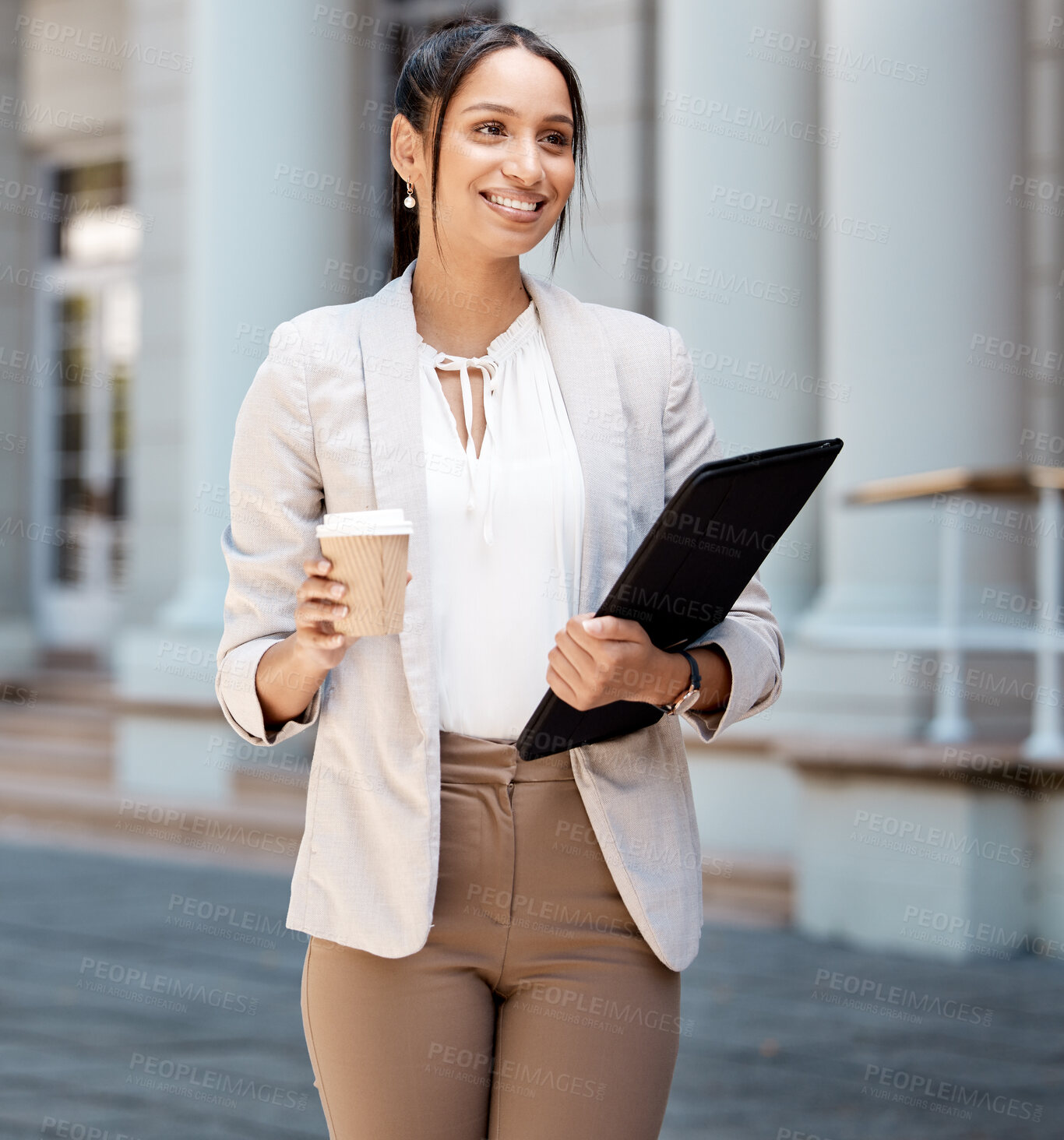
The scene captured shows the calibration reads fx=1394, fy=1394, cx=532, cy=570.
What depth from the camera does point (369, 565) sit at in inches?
54.2

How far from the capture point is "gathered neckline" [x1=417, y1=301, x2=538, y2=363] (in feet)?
5.52

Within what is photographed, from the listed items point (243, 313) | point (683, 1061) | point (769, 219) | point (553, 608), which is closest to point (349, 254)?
point (243, 313)

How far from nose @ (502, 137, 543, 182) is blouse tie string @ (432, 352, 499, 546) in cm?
22

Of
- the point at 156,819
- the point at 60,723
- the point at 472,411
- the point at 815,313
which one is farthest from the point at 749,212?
the point at 60,723

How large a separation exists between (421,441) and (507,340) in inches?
8.2

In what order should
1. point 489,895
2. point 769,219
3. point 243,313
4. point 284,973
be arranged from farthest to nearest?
point 243,313, point 769,219, point 284,973, point 489,895

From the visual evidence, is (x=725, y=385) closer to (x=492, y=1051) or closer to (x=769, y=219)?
(x=769, y=219)

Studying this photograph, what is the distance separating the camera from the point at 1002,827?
5.00 meters

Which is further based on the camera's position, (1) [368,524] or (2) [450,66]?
(2) [450,66]

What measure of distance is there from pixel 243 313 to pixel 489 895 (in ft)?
21.1

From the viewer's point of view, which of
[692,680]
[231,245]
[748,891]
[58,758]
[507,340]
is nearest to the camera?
[692,680]

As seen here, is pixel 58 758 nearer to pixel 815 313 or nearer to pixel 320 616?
pixel 815 313

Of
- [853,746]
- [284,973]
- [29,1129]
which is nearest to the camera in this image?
[29,1129]

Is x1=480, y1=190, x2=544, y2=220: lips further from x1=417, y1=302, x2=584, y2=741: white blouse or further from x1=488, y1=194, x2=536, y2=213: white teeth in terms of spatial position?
x1=417, y1=302, x2=584, y2=741: white blouse
